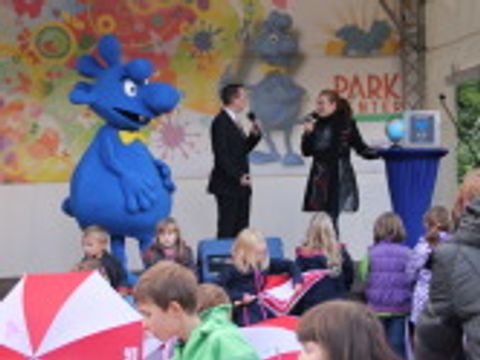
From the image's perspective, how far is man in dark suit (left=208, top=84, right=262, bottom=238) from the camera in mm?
7219

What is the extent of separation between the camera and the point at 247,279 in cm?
491

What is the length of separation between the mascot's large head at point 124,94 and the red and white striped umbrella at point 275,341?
351 cm

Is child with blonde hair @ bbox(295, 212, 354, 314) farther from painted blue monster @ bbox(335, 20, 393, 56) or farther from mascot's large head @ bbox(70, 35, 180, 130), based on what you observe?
painted blue monster @ bbox(335, 20, 393, 56)

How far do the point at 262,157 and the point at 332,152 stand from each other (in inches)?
81.1

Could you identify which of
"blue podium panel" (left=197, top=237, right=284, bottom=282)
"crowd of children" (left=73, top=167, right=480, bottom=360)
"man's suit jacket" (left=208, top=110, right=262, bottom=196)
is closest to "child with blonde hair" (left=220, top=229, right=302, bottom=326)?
"crowd of children" (left=73, top=167, right=480, bottom=360)

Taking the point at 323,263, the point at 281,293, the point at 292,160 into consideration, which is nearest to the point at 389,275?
the point at 323,263

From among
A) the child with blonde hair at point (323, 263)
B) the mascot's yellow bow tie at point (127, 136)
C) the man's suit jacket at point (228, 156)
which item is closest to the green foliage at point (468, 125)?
the man's suit jacket at point (228, 156)

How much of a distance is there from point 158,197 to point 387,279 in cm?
184

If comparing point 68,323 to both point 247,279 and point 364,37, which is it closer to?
point 247,279

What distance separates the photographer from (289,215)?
9.52 metres

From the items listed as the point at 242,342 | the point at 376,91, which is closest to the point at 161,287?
the point at 242,342

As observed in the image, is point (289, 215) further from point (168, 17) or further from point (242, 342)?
point (242, 342)

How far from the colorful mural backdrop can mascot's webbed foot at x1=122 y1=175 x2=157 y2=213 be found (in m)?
2.83

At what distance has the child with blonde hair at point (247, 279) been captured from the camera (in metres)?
4.85
